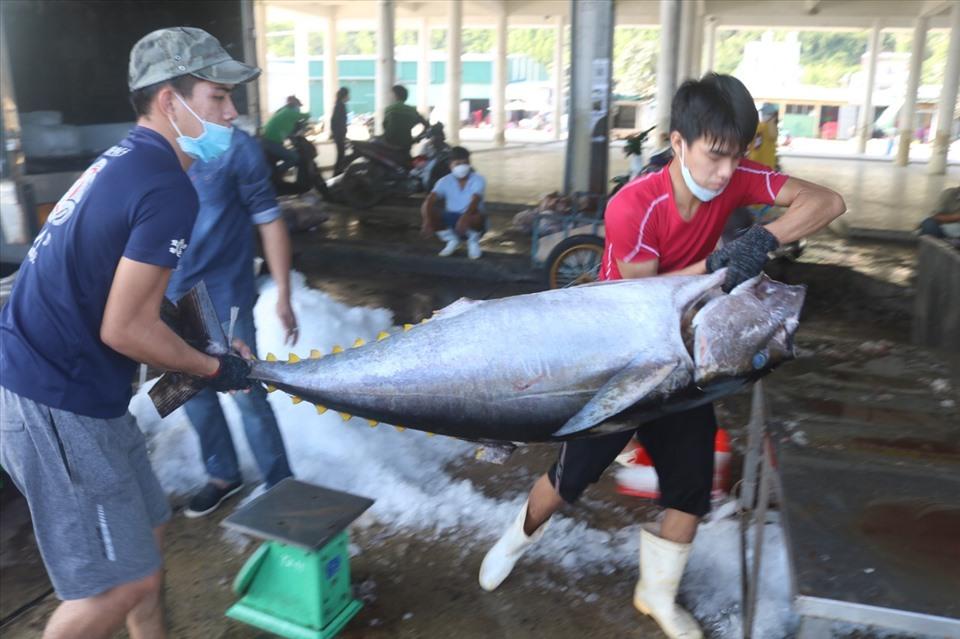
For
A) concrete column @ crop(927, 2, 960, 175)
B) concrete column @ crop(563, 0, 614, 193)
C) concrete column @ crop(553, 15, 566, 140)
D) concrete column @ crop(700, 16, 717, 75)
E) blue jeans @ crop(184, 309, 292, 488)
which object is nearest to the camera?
blue jeans @ crop(184, 309, 292, 488)

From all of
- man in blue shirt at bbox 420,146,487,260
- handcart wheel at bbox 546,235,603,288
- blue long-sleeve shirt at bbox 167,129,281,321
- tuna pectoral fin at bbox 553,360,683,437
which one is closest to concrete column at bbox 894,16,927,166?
man in blue shirt at bbox 420,146,487,260

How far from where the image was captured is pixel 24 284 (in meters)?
1.90

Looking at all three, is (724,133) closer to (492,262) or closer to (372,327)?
(372,327)

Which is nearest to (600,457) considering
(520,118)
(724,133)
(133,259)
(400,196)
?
(724,133)

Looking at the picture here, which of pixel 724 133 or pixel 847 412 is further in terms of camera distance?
pixel 847 412

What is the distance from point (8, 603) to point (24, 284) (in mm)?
1646

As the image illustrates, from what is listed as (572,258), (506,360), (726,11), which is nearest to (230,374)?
(506,360)

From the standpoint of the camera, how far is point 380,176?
468 inches

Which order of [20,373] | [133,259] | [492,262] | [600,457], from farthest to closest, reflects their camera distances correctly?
[492,262]
[600,457]
[20,373]
[133,259]

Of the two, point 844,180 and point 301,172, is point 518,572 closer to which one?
point 301,172

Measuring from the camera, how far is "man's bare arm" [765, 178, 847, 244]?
214 centimetres

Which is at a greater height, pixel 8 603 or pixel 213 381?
pixel 213 381

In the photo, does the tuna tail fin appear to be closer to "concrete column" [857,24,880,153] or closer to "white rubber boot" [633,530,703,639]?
"white rubber boot" [633,530,703,639]

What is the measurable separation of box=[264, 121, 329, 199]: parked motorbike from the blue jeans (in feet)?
25.7
